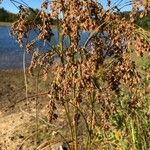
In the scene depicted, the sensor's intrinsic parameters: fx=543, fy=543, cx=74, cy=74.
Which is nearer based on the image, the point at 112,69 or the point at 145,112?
the point at 112,69

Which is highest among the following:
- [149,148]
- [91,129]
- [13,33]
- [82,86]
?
[13,33]

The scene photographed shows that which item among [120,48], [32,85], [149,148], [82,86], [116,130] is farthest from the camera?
[32,85]

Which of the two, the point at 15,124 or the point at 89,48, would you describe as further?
the point at 15,124

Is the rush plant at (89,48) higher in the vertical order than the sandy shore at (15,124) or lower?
higher

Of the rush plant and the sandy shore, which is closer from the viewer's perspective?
the rush plant

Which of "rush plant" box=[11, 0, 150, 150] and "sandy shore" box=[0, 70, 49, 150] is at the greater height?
"rush plant" box=[11, 0, 150, 150]

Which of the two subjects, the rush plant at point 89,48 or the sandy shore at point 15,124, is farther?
the sandy shore at point 15,124

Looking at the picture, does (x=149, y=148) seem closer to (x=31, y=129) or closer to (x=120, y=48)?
(x=120, y=48)

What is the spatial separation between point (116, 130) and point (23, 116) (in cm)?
474

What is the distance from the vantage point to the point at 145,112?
7645 millimetres

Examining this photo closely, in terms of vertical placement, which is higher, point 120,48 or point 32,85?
point 120,48

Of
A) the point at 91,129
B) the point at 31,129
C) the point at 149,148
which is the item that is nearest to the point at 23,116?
the point at 31,129

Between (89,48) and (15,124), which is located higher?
(89,48)

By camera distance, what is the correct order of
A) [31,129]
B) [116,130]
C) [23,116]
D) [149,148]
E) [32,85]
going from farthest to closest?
[32,85]
[23,116]
[31,129]
[116,130]
[149,148]
